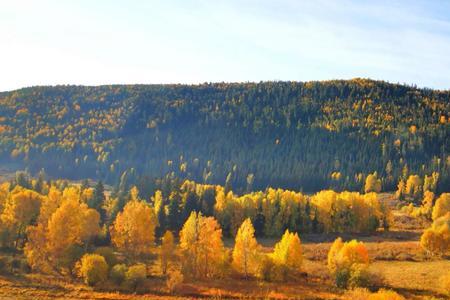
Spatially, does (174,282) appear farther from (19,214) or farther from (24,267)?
(19,214)

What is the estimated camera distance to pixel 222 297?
6631 cm

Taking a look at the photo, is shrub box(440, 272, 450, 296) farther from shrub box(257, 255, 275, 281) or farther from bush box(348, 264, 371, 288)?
shrub box(257, 255, 275, 281)

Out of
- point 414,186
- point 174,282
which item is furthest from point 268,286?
point 414,186

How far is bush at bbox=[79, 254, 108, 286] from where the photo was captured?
70.1 m

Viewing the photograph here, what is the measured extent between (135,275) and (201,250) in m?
12.2

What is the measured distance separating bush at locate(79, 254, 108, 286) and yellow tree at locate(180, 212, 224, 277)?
13.4 m

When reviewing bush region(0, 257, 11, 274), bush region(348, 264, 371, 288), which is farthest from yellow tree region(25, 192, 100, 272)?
bush region(348, 264, 371, 288)

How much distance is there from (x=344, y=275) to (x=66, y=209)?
48.0m

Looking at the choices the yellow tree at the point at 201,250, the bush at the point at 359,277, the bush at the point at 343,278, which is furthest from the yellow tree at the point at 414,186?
the yellow tree at the point at 201,250

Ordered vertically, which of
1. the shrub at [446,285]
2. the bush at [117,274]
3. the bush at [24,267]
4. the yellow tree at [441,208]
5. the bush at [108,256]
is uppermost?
the yellow tree at [441,208]

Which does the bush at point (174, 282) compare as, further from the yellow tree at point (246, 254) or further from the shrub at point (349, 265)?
the shrub at point (349, 265)

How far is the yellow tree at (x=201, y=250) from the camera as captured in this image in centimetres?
7662

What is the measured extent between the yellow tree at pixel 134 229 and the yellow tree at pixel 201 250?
964 centimetres

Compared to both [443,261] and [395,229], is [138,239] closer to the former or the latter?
[443,261]
